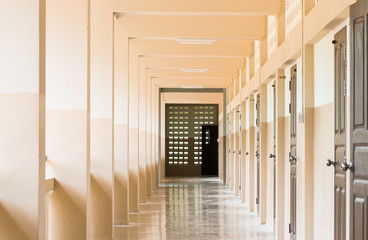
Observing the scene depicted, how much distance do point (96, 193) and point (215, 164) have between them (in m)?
19.8

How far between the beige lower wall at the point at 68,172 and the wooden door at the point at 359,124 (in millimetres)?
3336

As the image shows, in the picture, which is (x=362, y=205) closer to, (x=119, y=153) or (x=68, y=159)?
(x=68, y=159)

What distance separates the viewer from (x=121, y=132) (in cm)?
1052

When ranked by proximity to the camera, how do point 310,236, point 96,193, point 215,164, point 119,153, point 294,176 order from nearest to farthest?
point 310,236 < point 294,176 < point 96,193 < point 119,153 < point 215,164

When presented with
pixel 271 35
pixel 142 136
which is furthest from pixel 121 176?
pixel 142 136

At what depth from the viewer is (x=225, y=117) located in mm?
20266

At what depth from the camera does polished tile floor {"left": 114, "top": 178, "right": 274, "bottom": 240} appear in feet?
29.1

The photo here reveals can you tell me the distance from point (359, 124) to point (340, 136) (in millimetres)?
1088

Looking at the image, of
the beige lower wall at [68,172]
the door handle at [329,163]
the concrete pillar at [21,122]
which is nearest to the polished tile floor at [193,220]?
the beige lower wall at [68,172]

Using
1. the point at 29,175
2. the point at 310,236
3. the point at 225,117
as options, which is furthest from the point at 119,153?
the point at 225,117

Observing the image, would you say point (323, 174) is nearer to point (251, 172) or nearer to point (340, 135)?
point (340, 135)

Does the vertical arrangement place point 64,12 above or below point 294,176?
above

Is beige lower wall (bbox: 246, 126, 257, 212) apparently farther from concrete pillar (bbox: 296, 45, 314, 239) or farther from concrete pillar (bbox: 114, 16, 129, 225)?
concrete pillar (bbox: 296, 45, 314, 239)

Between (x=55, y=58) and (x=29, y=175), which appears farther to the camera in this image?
(x=55, y=58)
